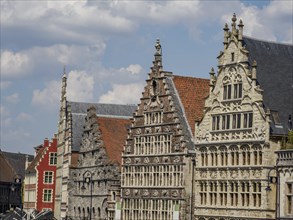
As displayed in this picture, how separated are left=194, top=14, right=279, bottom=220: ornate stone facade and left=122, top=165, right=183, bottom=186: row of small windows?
8.90 ft

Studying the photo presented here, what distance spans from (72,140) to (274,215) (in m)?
38.6

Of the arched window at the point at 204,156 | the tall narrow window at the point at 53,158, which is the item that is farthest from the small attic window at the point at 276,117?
the tall narrow window at the point at 53,158

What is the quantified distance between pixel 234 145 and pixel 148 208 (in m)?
13.9

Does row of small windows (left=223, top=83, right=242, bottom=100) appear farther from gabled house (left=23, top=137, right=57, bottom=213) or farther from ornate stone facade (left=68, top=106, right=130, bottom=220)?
gabled house (left=23, top=137, right=57, bottom=213)

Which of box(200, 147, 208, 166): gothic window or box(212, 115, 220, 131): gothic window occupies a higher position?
box(212, 115, 220, 131): gothic window

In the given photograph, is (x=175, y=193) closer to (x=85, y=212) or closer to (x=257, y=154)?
(x=257, y=154)

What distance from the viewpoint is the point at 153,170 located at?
76.9 m

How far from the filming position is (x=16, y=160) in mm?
153250

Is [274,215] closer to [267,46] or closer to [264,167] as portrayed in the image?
[264,167]

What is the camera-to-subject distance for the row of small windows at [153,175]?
73562 mm

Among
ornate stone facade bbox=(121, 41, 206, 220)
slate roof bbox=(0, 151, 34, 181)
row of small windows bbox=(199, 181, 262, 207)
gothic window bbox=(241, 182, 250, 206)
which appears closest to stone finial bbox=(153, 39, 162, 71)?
ornate stone facade bbox=(121, 41, 206, 220)

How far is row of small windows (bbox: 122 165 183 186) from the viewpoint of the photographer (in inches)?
2896

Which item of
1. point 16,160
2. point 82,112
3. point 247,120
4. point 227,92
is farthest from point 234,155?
point 16,160

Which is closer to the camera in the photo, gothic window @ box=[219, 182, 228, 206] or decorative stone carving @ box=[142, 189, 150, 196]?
gothic window @ box=[219, 182, 228, 206]
